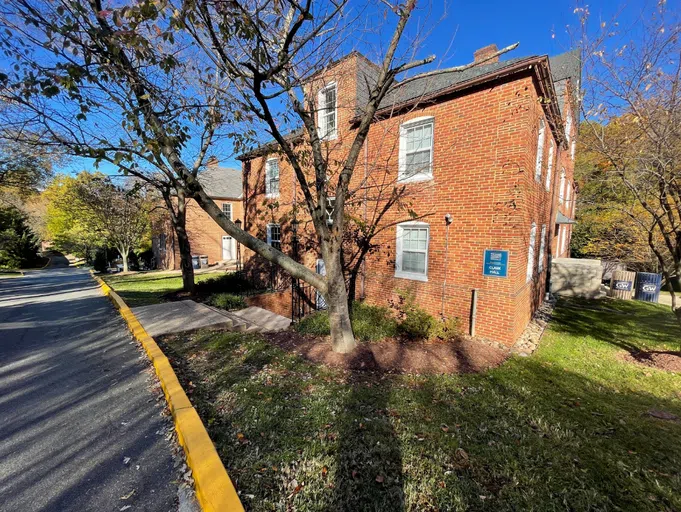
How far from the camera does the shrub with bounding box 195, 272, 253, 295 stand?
12.2m

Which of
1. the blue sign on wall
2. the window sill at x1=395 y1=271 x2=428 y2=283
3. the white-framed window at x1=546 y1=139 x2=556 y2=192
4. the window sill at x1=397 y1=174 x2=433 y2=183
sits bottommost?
the window sill at x1=395 y1=271 x2=428 y2=283

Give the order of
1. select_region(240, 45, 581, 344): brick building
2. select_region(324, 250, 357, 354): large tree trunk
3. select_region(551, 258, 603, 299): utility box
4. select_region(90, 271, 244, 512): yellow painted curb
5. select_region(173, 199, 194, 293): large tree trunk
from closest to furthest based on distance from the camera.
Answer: select_region(90, 271, 244, 512): yellow painted curb → select_region(324, 250, 357, 354): large tree trunk → select_region(240, 45, 581, 344): brick building → select_region(551, 258, 603, 299): utility box → select_region(173, 199, 194, 293): large tree trunk

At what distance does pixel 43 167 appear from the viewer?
12781mm

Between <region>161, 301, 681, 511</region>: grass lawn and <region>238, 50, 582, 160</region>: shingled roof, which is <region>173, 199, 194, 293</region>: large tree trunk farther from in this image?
<region>161, 301, 681, 511</region>: grass lawn

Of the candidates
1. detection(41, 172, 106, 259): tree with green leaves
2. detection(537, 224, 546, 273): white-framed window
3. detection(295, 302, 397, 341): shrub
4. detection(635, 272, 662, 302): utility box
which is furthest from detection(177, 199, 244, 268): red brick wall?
detection(635, 272, 662, 302): utility box

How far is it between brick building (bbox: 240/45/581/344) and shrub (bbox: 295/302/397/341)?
0.84 meters

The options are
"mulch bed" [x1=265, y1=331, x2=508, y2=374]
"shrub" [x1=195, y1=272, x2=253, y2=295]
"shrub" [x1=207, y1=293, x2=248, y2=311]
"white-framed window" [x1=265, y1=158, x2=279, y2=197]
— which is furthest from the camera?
"white-framed window" [x1=265, y1=158, x2=279, y2=197]

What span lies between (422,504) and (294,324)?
6.04 metres

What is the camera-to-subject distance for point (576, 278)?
38.8ft

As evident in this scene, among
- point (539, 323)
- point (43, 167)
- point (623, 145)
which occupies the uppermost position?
point (43, 167)

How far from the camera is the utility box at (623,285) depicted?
11.6 metres

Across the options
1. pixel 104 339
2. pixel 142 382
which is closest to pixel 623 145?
pixel 142 382

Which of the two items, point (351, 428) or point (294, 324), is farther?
point (294, 324)

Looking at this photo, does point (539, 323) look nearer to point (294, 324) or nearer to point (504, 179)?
point (504, 179)
